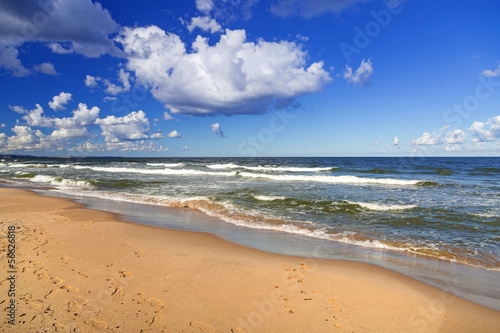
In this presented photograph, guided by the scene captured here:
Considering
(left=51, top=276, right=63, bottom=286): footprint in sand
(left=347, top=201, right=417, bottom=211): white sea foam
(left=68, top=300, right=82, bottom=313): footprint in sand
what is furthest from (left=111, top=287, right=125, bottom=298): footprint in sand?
(left=347, top=201, right=417, bottom=211): white sea foam

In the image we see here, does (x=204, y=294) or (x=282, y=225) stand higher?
(x=204, y=294)

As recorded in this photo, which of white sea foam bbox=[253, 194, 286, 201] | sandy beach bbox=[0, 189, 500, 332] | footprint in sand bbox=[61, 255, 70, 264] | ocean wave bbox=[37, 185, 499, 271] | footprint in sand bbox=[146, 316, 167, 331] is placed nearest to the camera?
footprint in sand bbox=[146, 316, 167, 331]

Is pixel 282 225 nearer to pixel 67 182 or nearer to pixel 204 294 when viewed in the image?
pixel 204 294

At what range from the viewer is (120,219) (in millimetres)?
9391

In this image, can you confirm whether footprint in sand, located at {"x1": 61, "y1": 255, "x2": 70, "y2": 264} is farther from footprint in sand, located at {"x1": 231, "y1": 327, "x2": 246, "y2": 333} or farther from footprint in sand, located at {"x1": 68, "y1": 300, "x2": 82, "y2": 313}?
footprint in sand, located at {"x1": 231, "y1": 327, "x2": 246, "y2": 333}

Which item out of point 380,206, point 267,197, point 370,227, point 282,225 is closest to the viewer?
point 370,227

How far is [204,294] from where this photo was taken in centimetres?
396

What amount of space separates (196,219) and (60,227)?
13.9 feet

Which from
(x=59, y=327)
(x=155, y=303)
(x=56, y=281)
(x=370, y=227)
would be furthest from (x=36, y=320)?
(x=370, y=227)

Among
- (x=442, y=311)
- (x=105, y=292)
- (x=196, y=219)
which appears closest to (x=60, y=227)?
(x=196, y=219)

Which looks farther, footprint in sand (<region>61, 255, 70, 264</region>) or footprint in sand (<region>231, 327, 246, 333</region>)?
footprint in sand (<region>61, 255, 70, 264</region>)

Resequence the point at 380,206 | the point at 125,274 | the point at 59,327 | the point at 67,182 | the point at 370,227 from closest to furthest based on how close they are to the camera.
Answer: the point at 59,327 → the point at 125,274 → the point at 370,227 → the point at 380,206 → the point at 67,182

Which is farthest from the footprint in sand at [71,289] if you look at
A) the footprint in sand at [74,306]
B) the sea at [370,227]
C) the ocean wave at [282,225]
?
the ocean wave at [282,225]

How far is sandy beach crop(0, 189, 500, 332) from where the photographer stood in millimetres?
3277
